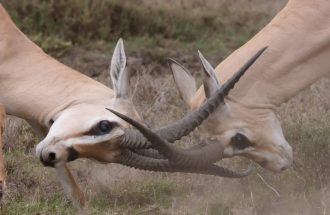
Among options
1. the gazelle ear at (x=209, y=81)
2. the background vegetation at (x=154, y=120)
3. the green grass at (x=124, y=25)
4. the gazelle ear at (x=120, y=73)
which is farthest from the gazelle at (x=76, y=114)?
the green grass at (x=124, y=25)

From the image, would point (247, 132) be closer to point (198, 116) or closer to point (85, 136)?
point (198, 116)

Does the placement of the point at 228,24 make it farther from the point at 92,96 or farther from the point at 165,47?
the point at 92,96

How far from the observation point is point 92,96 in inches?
309

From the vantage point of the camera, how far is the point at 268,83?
26.8ft

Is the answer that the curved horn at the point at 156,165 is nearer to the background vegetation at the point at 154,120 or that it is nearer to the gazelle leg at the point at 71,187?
the background vegetation at the point at 154,120

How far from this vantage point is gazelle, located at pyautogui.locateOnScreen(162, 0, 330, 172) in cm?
803

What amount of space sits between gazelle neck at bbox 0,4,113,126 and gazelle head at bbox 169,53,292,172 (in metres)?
0.71

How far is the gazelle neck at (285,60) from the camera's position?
813 centimetres

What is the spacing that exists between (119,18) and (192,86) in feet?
25.2

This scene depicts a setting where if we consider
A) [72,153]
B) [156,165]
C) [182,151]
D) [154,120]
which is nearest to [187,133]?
[182,151]

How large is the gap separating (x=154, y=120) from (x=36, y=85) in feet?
7.30

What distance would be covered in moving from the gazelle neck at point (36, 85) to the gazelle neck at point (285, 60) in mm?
823

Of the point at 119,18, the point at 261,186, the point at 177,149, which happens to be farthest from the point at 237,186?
the point at 119,18

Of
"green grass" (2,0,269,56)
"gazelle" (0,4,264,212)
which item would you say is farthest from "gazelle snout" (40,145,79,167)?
Result: "green grass" (2,0,269,56)
